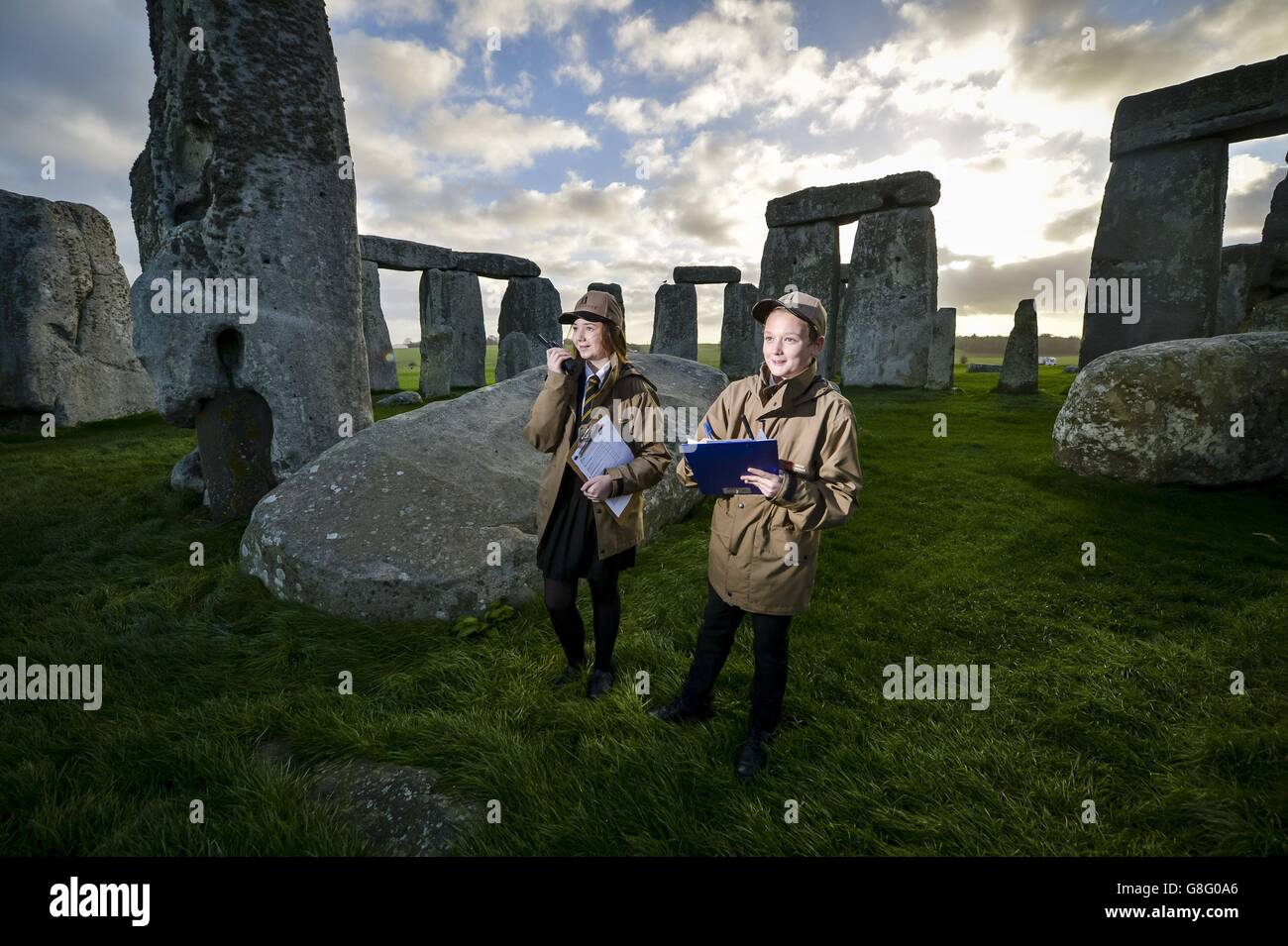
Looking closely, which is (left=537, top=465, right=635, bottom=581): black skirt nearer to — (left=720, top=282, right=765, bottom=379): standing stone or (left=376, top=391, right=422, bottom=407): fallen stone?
(left=376, top=391, right=422, bottom=407): fallen stone

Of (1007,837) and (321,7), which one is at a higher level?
(321,7)

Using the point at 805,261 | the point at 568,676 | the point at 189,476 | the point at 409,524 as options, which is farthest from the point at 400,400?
the point at 568,676

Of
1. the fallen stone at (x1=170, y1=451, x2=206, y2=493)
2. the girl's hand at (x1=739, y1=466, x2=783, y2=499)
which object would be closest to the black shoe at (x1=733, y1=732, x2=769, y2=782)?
the girl's hand at (x1=739, y1=466, x2=783, y2=499)

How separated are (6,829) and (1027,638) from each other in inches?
172

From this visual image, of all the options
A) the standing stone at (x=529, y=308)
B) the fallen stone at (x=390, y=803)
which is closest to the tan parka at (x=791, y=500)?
the fallen stone at (x=390, y=803)

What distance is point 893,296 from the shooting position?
12219 mm

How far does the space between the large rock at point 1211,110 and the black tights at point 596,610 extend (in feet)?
37.4

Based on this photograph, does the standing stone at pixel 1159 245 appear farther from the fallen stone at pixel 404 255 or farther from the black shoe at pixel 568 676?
the fallen stone at pixel 404 255

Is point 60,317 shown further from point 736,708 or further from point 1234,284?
point 1234,284

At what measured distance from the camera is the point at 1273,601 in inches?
134

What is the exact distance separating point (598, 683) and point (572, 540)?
0.70 metres
